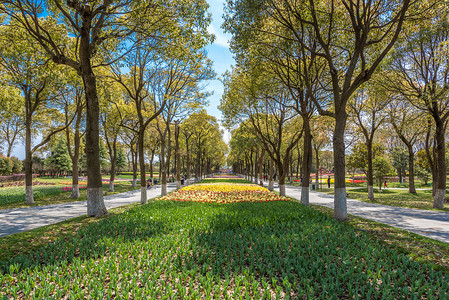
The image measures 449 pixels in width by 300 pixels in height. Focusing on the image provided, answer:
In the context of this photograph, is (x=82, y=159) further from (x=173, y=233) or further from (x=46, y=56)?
(x=173, y=233)

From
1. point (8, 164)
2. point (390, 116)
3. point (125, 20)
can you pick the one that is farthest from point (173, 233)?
point (8, 164)

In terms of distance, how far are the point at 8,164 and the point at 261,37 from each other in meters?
33.7

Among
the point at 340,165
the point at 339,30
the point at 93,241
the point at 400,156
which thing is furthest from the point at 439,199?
the point at 400,156

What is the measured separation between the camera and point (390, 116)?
1903 cm

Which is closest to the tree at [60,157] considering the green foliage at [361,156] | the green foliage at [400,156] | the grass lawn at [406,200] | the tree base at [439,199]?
the green foliage at [361,156]

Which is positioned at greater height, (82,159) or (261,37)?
(261,37)

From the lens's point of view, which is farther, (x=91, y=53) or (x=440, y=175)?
(x=440, y=175)

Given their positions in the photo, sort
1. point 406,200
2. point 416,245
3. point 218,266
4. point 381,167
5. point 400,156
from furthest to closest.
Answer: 1. point 400,156
2. point 381,167
3. point 406,200
4. point 416,245
5. point 218,266

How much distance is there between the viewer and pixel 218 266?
4.36m

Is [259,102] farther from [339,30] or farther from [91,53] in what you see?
[91,53]

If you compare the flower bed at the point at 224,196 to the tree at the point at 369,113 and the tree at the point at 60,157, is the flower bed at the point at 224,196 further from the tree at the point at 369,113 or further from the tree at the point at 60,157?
the tree at the point at 60,157

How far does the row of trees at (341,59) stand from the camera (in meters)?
9.10

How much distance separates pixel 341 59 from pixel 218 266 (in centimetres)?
1307

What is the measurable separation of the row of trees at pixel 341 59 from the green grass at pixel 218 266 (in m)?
4.41
